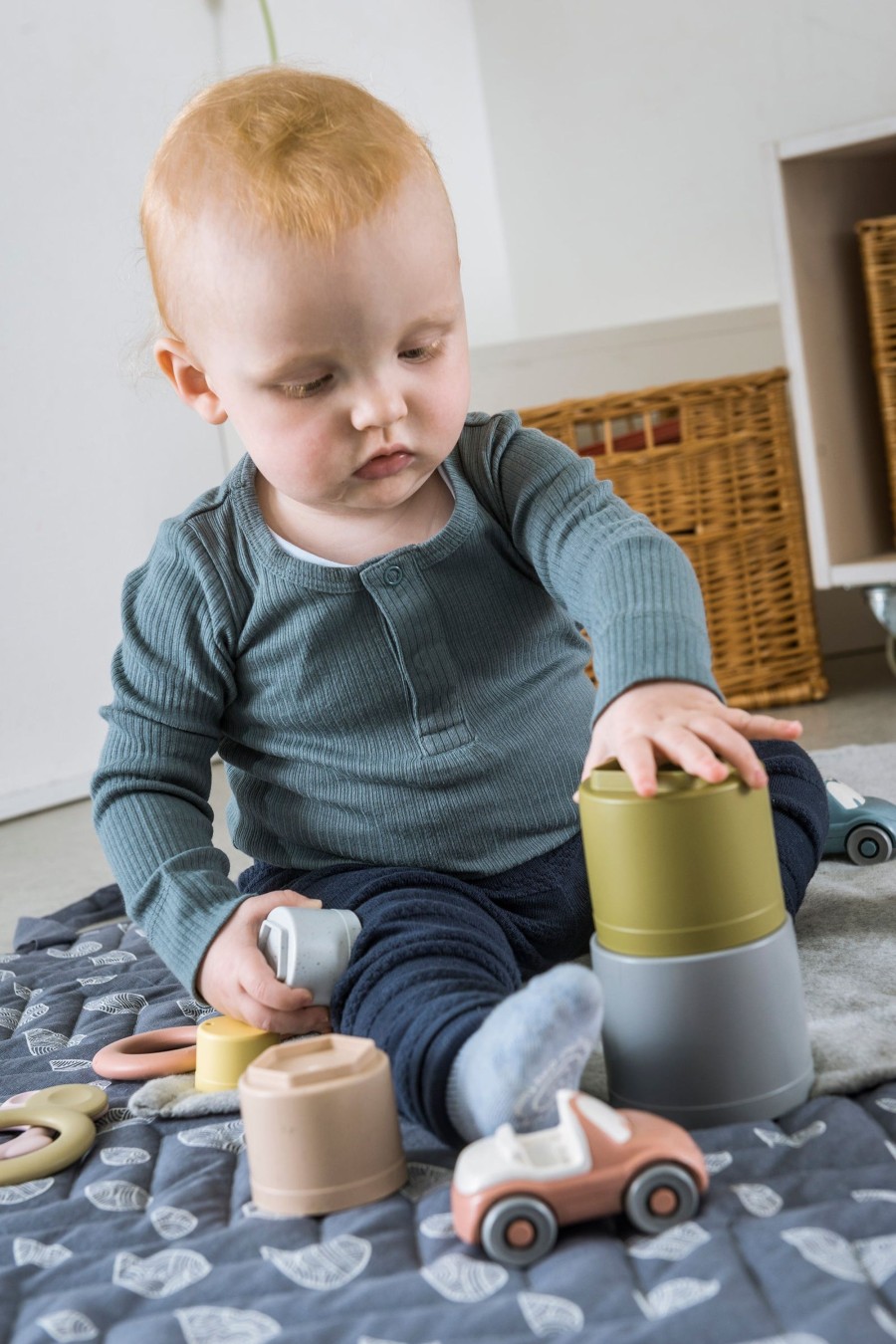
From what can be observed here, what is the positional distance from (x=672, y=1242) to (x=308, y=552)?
507 millimetres

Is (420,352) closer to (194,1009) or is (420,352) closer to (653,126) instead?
(194,1009)

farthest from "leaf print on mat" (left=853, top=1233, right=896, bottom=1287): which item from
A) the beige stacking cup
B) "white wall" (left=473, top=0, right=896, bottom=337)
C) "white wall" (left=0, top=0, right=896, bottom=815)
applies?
"white wall" (left=473, top=0, right=896, bottom=337)

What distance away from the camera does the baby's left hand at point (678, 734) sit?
2.03 feet

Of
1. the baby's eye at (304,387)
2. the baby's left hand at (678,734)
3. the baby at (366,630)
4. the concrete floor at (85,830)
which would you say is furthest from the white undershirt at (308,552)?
the concrete floor at (85,830)

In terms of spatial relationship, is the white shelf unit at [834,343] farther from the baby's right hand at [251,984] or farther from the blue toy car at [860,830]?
the baby's right hand at [251,984]

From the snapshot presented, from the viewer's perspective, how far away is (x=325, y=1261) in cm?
57

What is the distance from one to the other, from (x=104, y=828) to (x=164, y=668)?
109mm

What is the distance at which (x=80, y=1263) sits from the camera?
607mm

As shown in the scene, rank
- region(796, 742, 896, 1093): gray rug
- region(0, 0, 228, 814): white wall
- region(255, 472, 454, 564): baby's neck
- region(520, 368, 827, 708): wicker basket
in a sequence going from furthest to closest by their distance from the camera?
region(0, 0, 228, 814): white wall, region(520, 368, 827, 708): wicker basket, region(255, 472, 454, 564): baby's neck, region(796, 742, 896, 1093): gray rug

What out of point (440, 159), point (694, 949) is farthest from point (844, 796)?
point (440, 159)

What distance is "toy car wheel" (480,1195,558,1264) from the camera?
0.54m

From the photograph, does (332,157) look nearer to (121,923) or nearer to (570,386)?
(121,923)

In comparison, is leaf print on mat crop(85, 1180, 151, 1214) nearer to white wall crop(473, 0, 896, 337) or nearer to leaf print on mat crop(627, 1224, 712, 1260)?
leaf print on mat crop(627, 1224, 712, 1260)

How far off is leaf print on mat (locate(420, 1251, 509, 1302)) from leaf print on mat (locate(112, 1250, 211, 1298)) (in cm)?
10
